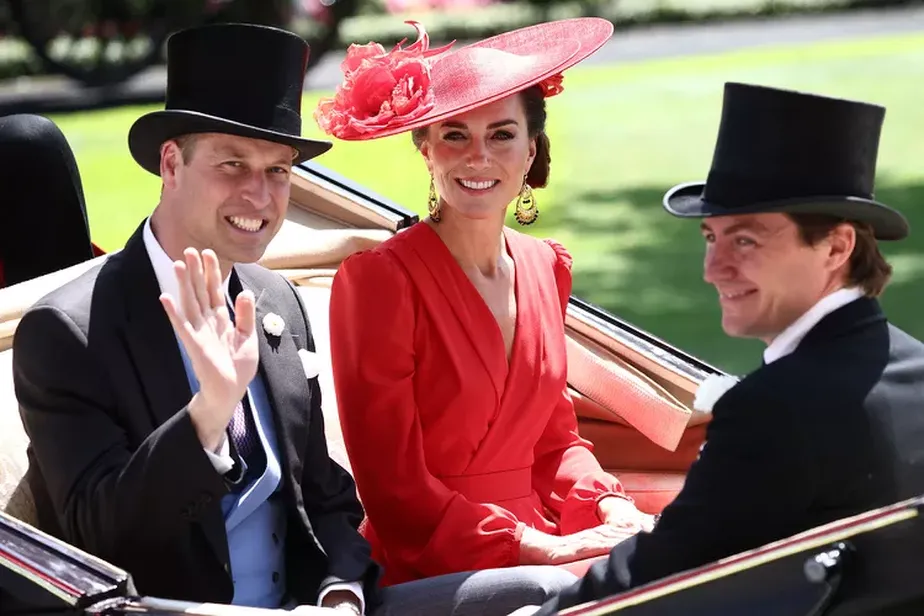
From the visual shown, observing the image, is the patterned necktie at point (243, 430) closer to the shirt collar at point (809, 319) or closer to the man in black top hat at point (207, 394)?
the man in black top hat at point (207, 394)

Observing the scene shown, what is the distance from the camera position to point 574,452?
3.32m

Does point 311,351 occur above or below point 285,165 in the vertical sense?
below

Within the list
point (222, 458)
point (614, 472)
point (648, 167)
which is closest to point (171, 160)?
point (222, 458)

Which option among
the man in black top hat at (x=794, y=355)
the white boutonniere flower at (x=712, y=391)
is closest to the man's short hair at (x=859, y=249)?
the man in black top hat at (x=794, y=355)

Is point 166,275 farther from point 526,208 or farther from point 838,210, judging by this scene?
point 838,210

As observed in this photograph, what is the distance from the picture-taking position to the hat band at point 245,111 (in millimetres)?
2701

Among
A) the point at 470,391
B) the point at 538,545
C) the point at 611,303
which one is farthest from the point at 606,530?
the point at 611,303

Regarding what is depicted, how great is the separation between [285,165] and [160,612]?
2.85 feet

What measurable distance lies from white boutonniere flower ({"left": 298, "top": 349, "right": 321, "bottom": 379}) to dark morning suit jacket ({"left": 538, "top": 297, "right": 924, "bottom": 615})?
860 mm

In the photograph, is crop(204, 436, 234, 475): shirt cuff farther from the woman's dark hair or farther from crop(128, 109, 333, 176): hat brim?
the woman's dark hair

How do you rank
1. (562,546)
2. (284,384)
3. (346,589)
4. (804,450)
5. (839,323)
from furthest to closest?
(562,546)
(284,384)
(346,589)
(839,323)
(804,450)

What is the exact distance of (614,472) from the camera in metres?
3.76

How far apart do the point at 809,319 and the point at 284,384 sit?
1011 millimetres

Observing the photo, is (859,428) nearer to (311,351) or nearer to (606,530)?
(606,530)
